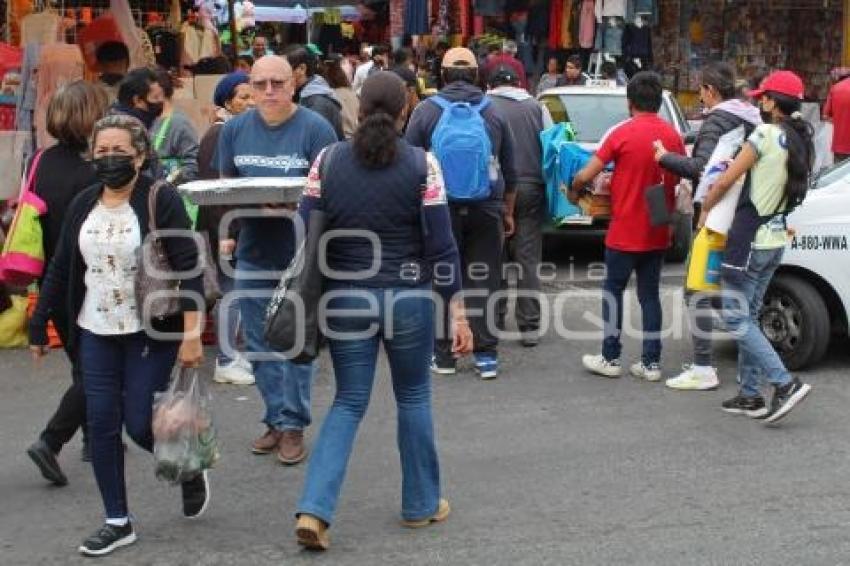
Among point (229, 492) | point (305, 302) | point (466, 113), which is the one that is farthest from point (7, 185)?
point (305, 302)

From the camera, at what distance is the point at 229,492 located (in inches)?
236

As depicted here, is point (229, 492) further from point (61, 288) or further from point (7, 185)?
point (7, 185)

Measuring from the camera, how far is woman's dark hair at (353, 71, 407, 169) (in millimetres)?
5117

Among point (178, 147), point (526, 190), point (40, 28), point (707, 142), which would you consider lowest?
point (526, 190)

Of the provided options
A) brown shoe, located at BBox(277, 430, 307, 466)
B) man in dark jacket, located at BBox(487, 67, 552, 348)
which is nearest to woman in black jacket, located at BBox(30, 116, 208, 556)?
brown shoe, located at BBox(277, 430, 307, 466)

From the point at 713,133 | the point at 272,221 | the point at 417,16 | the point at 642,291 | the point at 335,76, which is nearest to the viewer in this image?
the point at 272,221

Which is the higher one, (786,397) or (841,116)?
(841,116)

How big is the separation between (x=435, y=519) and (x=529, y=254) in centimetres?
372

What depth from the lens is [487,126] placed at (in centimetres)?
807

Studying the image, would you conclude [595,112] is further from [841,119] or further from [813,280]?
[813,280]

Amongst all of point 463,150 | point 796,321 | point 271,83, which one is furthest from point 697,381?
point 271,83

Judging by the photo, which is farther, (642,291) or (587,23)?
A: (587,23)

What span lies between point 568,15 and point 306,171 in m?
13.2

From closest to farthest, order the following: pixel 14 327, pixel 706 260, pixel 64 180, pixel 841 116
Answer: pixel 64 180 → pixel 706 260 → pixel 14 327 → pixel 841 116
